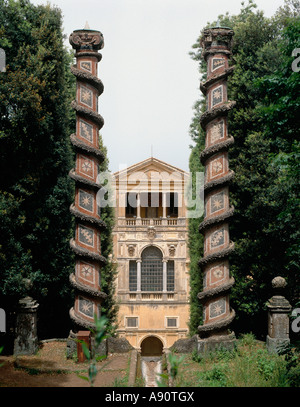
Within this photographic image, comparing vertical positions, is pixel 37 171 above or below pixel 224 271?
above

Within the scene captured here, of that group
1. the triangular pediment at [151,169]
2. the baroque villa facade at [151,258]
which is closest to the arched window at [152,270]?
the baroque villa facade at [151,258]

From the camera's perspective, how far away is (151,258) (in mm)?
33062

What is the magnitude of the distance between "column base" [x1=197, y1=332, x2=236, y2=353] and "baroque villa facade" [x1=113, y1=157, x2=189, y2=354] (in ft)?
60.2

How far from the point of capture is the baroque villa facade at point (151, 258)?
104 feet

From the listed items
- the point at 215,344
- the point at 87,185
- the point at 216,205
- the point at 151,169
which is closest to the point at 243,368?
the point at 215,344

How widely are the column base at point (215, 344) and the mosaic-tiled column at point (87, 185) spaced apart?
10.1 ft

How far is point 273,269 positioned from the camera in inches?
623

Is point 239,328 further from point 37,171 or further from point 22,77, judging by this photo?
point 22,77

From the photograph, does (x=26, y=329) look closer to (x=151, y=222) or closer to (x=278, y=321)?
(x=278, y=321)

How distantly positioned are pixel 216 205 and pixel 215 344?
3877mm

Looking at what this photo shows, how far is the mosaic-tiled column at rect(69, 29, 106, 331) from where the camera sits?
1388 cm

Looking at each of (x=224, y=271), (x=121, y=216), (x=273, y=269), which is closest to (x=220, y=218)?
(x=224, y=271)

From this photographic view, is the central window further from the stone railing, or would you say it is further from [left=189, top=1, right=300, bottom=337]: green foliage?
[left=189, top=1, right=300, bottom=337]: green foliage
